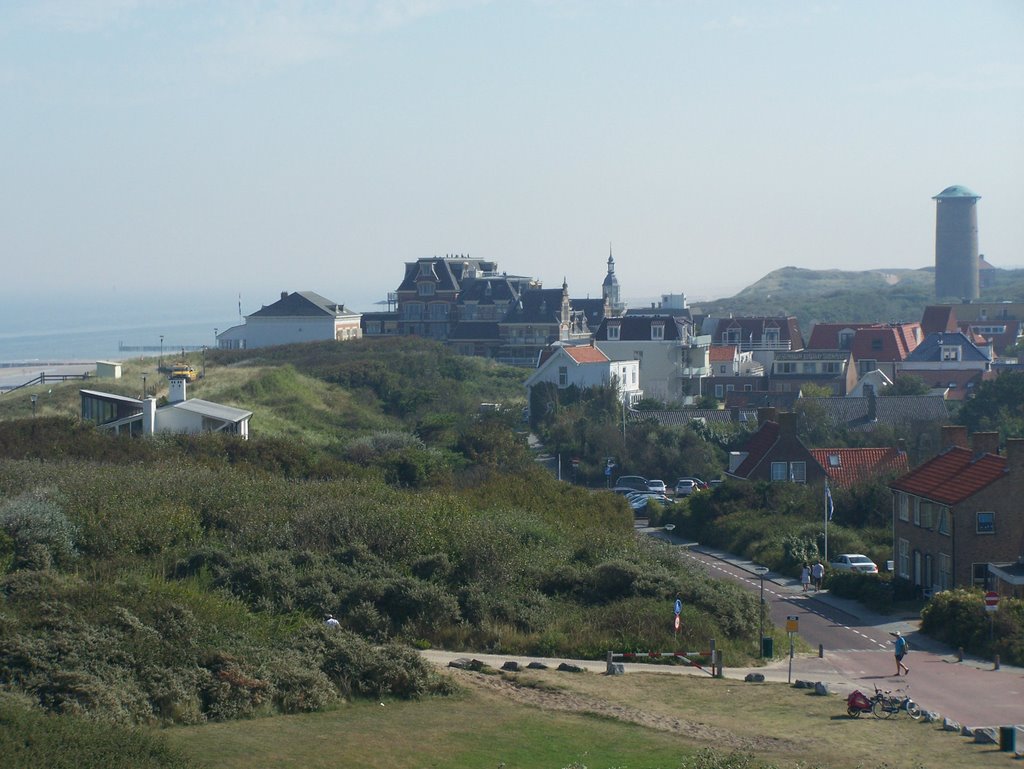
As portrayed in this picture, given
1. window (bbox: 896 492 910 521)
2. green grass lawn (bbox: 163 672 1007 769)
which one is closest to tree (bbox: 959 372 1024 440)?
window (bbox: 896 492 910 521)

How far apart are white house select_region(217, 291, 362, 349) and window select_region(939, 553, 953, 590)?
7123cm

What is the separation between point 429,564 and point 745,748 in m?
12.2

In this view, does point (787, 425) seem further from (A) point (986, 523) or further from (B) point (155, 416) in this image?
(B) point (155, 416)

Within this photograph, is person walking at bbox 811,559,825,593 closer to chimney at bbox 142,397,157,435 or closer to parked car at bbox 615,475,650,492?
parked car at bbox 615,475,650,492

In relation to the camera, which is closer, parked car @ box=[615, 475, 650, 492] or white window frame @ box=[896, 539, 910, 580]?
white window frame @ box=[896, 539, 910, 580]

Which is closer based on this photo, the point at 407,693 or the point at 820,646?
the point at 407,693

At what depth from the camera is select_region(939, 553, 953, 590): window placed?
31969mm

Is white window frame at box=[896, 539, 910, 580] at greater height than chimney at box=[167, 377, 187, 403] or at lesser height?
lesser

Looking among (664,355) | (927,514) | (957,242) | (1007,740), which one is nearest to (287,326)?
(664,355)

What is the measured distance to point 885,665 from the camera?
2508 centimetres

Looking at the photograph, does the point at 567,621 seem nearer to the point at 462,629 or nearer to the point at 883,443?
the point at 462,629

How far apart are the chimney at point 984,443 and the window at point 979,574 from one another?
335 cm

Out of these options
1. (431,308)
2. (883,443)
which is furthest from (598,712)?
(431,308)

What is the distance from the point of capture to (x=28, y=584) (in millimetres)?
22031
